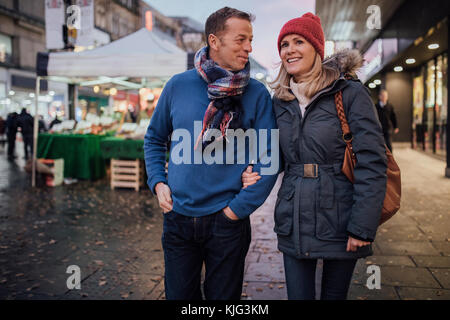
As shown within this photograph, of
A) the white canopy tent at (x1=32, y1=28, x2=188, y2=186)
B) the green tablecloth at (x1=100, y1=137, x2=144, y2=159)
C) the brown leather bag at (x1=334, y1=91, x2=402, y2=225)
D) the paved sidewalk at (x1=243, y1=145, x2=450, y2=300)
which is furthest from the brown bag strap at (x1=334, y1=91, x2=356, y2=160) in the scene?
the green tablecloth at (x1=100, y1=137, x2=144, y2=159)

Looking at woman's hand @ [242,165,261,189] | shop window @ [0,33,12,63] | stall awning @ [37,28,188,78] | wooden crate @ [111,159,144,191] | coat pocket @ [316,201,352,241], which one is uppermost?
shop window @ [0,33,12,63]

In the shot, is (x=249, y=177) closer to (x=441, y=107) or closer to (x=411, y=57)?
(x=441, y=107)

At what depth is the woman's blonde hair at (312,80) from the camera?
2.10 meters

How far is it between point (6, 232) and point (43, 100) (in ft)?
106

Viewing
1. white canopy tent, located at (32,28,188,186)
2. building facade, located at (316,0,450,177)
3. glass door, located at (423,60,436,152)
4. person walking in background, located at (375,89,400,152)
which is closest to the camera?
white canopy tent, located at (32,28,188,186)

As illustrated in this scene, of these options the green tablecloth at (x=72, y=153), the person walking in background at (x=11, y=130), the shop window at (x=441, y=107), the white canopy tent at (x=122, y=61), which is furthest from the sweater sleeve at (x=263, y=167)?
the person walking in background at (x=11, y=130)

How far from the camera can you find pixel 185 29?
207 ft

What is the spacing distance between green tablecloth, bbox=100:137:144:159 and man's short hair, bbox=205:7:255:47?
22.6 ft

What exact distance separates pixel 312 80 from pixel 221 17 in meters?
0.60

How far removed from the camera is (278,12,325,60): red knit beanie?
215 cm

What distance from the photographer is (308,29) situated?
84.8 inches

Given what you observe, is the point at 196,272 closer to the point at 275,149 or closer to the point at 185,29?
the point at 275,149

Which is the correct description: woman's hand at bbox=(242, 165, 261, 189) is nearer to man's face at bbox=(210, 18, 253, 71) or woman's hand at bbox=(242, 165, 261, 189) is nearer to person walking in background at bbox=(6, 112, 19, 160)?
man's face at bbox=(210, 18, 253, 71)

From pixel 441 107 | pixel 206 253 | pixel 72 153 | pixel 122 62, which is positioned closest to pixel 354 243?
pixel 206 253
